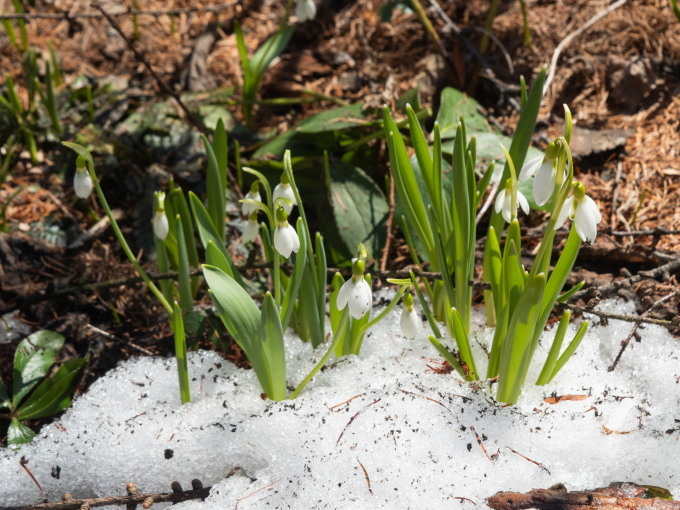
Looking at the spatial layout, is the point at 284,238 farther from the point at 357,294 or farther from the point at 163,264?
the point at 163,264

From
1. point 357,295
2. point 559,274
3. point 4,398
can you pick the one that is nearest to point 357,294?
point 357,295

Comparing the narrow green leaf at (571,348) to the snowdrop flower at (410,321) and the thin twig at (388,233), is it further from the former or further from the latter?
the thin twig at (388,233)

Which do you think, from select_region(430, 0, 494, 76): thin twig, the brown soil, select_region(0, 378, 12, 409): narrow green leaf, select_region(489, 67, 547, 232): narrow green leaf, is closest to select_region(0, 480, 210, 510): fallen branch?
select_region(0, 378, 12, 409): narrow green leaf

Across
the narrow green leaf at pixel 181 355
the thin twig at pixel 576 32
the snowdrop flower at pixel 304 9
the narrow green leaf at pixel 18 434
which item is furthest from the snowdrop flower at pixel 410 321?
the snowdrop flower at pixel 304 9

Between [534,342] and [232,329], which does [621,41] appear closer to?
[534,342]

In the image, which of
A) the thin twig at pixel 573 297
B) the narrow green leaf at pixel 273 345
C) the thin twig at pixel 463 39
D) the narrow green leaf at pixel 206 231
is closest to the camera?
the narrow green leaf at pixel 273 345

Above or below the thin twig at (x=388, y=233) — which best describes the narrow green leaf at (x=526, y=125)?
above

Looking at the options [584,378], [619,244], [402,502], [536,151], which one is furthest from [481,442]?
[536,151]

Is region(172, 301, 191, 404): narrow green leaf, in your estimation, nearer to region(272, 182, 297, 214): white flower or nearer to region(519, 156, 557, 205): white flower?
region(272, 182, 297, 214): white flower
